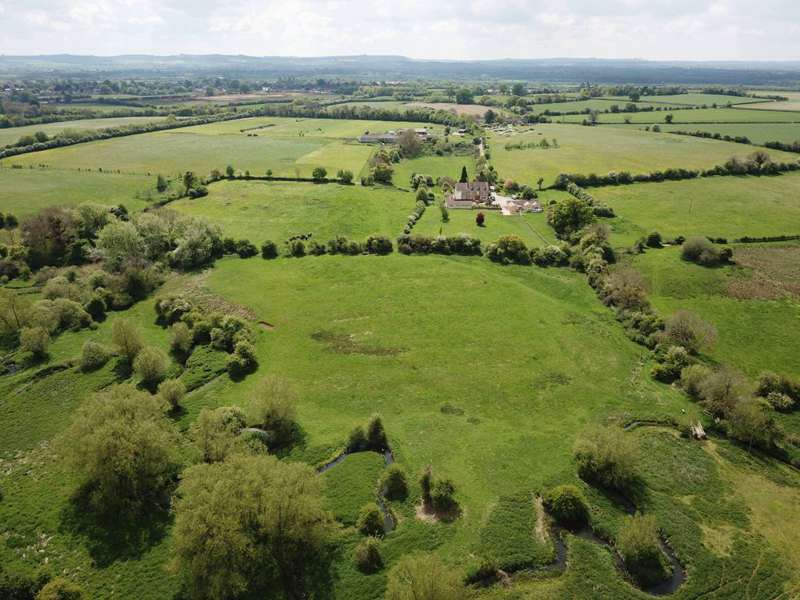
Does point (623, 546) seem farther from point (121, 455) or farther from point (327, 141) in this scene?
point (327, 141)

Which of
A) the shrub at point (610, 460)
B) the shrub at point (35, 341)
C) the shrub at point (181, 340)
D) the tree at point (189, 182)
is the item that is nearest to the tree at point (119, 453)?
the shrub at point (181, 340)

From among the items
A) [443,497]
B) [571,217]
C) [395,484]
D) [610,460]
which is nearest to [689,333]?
[610,460]

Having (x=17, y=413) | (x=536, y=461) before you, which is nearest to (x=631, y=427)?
(x=536, y=461)

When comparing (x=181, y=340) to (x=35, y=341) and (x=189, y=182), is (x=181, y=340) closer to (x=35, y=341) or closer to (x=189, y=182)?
(x=35, y=341)

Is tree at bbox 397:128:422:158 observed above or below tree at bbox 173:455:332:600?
above

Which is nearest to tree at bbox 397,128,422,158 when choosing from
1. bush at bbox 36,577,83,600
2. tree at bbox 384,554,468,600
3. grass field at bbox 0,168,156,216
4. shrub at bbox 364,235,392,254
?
grass field at bbox 0,168,156,216

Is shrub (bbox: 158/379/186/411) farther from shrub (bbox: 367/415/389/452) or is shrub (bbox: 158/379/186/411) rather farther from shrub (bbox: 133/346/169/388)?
shrub (bbox: 367/415/389/452)
